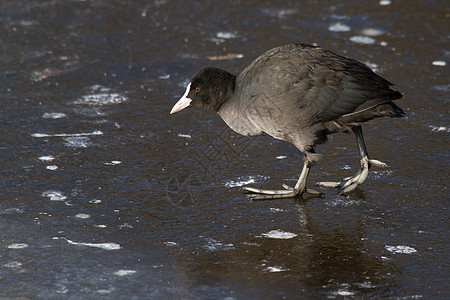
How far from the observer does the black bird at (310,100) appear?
5.18 m

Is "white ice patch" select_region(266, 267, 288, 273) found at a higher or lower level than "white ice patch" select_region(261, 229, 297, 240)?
higher

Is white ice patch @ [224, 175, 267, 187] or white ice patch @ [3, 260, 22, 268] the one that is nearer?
white ice patch @ [3, 260, 22, 268]

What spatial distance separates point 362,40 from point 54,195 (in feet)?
15.5

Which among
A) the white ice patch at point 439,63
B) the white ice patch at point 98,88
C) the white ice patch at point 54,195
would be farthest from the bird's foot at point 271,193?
the white ice patch at point 439,63

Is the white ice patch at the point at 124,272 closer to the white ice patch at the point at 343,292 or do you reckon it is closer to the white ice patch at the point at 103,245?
the white ice patch at the point at 103,245

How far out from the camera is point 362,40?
8.31 meters

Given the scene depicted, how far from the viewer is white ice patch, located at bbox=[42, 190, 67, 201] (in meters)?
5.17

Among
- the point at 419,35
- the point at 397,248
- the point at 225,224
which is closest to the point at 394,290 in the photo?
the point at 397,248

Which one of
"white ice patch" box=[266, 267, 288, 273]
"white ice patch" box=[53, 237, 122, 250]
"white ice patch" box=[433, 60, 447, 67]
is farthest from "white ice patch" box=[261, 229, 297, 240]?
"white ice patch" box=[433, 60, 447, 67]

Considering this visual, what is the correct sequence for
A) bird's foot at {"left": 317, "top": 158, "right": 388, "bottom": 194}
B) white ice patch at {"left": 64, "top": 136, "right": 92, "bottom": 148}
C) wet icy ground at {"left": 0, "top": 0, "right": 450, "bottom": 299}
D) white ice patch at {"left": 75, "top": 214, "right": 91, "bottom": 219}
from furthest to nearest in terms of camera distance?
white ice patch at {"left": 64, "top": 136, "right": 92, "bottom": 148} → bird's foot at {"left": 317, "top": 158, "right": 388, "bottom": 194} → white ice patch at {"left": 75, "top": 214, "right": 91, "bottom": 219} → wet icy ground at {"left": 0, "top": 0, "right": 450, "bottom": 299}

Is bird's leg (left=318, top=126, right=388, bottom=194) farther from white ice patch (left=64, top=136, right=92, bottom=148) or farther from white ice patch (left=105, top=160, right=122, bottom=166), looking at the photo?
white ice patch (left=64, top=136, right=92, bottom=148)

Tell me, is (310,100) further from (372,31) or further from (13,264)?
(372,31)

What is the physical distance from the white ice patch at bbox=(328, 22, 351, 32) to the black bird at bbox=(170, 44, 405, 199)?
332cm

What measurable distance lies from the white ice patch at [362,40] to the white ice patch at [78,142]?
3854 millimetres
